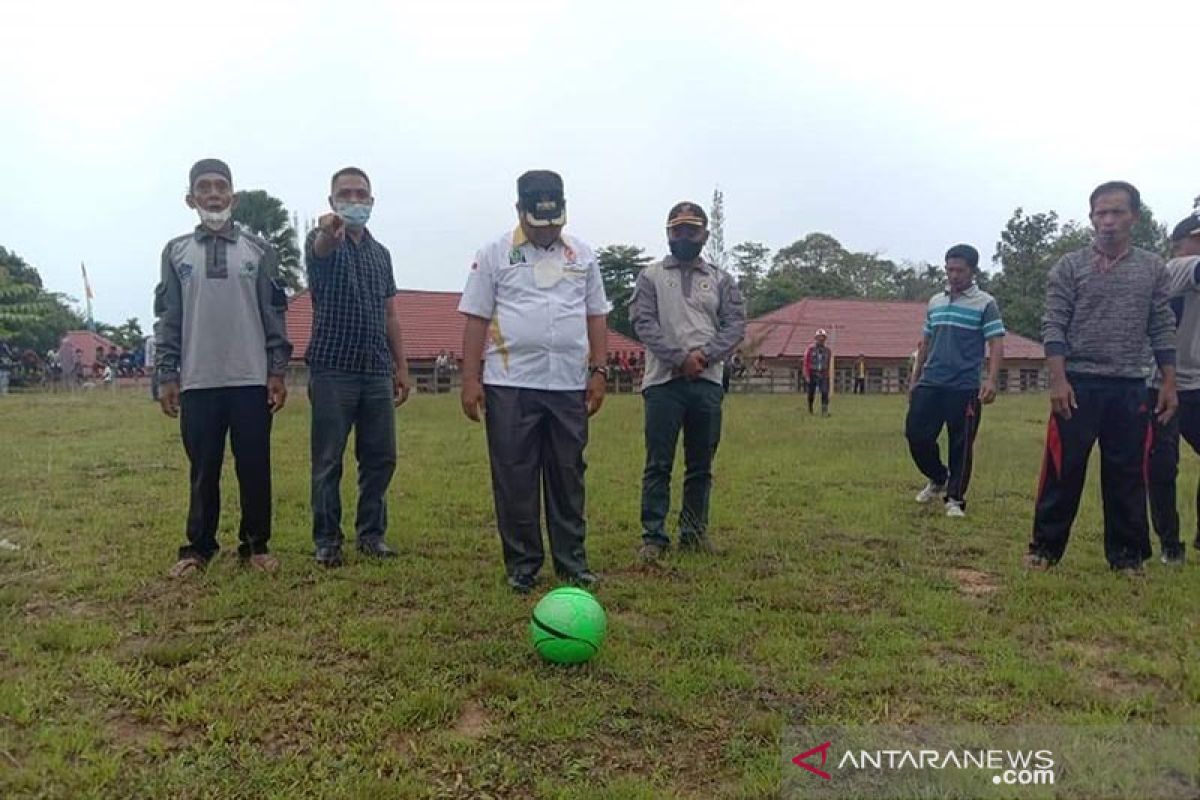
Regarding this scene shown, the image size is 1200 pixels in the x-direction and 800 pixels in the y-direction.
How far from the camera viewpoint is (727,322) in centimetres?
556

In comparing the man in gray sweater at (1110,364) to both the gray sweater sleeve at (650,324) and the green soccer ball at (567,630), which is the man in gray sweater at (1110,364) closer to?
the gray sweater sleeve at (650,324)

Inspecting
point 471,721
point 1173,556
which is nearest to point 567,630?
point 471,721

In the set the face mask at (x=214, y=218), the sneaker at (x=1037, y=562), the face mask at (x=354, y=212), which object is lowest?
the sneaker at (x=1037, y=562)

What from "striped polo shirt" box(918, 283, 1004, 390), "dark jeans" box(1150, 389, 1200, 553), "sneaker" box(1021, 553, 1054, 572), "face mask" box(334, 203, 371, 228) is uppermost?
"face mask" box(334, 203, 371, 228)

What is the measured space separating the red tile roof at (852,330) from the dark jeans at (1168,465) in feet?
111

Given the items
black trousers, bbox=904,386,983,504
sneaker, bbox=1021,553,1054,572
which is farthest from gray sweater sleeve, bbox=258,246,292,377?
black trousers, bbox=904,386,983,504

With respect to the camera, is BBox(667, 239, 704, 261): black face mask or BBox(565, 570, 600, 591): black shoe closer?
BBox(565, 570, 600, 591): black shoe

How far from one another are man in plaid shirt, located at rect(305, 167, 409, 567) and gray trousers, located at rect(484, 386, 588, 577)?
958 mm

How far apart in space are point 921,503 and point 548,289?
4.23 m

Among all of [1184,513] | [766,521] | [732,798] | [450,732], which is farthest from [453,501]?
[1184,513]

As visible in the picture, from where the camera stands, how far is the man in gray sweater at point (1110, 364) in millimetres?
4902

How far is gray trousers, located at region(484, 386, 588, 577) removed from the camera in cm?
459

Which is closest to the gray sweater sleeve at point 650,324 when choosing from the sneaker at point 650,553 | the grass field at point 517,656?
the sneaker at point 650,553

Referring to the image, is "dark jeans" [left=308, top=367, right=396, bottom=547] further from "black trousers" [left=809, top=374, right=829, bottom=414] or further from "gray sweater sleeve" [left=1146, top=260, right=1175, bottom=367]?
"black trousers" [left=809, top=374, right=829, bottom=414]
